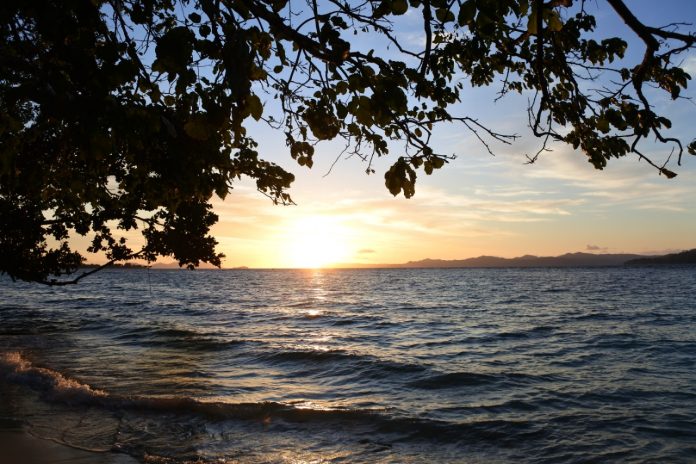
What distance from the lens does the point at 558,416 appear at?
11078 millimetres

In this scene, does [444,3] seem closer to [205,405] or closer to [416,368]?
[205,405]

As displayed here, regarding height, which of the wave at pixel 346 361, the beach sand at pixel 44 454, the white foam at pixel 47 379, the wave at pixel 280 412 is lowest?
the wave at pixel 346 361

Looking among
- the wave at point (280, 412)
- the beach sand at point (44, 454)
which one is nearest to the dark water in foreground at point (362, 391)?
the wave at point (280, 412)

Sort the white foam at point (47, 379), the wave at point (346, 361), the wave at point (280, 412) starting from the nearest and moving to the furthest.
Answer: the wave at point (280, 412), the white foam at point (47, 379), the wave at point (346, 361)

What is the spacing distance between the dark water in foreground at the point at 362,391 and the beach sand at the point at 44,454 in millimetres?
361

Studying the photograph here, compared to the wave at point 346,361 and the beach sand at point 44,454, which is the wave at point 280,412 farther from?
the wave at point 346,361

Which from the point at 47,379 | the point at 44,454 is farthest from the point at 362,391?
the point at 47,379

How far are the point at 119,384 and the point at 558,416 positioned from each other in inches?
448

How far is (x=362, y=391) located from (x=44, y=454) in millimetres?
7732

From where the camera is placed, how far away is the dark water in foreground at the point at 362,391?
912cm

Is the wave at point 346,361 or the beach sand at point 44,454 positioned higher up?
the beach sand at point 44,454

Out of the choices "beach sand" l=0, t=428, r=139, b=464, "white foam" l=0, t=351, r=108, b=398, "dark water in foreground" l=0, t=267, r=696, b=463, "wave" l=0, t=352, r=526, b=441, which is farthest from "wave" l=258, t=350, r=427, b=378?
"beach sand" l=0, t=428, r=139, b=464

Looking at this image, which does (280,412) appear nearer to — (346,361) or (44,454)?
(44,454)

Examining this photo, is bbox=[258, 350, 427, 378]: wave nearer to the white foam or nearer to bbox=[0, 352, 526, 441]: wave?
bbox=[0, 352, 526, 441]: wave
